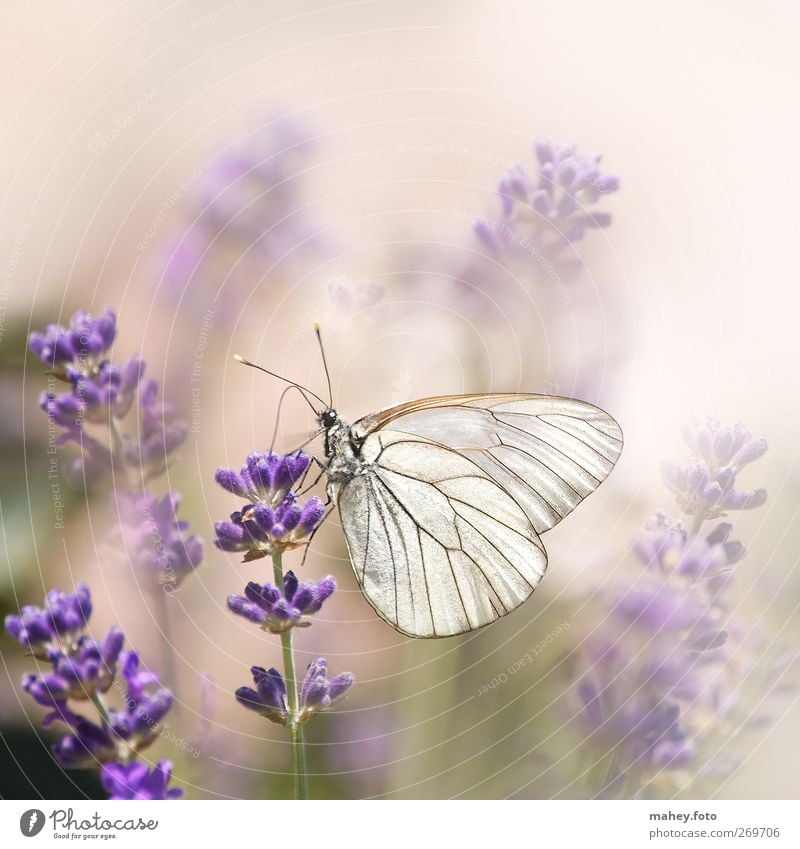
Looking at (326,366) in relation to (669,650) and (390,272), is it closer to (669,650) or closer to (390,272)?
(390,272)

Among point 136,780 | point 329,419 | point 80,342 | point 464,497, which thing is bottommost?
point 136,780

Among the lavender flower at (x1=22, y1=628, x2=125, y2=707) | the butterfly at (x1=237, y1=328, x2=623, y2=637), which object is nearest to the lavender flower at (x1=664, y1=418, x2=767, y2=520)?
the butterfly at (x1=237, y1=328, x2=623, y2=637)

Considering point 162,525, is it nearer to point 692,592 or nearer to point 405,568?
point 405,568

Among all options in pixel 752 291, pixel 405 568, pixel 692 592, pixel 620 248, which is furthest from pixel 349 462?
pixel 752 291

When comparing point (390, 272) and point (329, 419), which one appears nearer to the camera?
point (329, 419)

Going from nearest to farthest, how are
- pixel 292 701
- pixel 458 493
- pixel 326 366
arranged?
pixel 292 701 → pixel 458 493 → pixel 326 366

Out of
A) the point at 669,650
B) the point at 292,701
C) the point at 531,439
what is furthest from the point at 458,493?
the point at 292,701

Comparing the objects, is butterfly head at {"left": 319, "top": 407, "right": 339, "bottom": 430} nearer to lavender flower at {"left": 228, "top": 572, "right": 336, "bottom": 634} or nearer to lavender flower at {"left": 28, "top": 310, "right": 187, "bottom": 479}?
lavender flower at {"left": 28, "top": 310, "right": 187, "bottom": 479}
